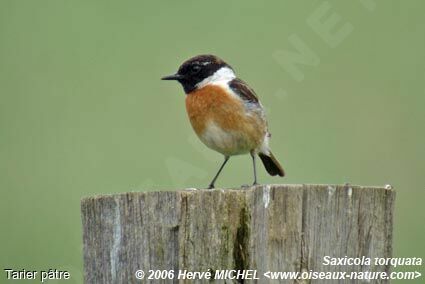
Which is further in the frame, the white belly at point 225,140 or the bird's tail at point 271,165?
the bird's tail at point 271,165

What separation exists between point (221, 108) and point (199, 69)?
1.46ft

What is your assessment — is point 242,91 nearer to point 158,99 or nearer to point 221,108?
point 221,108

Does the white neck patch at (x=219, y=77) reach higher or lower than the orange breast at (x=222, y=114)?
higher

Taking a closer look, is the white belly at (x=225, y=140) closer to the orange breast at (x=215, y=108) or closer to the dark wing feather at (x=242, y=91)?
the orange breast at (x=215, y=108)

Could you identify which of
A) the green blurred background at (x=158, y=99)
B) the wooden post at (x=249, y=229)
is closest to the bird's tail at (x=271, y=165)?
the green blurred background at (x=158, y=99)

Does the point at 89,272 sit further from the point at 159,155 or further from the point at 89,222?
the point at 159,155

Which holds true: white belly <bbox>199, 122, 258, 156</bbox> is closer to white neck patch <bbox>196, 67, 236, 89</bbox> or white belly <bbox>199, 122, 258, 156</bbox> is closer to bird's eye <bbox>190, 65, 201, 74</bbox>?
white neck patch <bbox>196, 67, 236, 89</bbox>

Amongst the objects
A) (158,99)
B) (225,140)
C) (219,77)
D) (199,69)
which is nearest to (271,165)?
(225,140)

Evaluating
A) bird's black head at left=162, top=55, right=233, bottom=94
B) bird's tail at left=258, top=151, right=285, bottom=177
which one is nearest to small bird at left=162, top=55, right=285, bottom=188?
bird's black head at left=162, top=55, right=233, bottom=94

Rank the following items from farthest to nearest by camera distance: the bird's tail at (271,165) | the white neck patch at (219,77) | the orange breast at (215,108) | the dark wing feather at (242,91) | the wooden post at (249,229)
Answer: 1. the bird's tail at (271,165)
2. the white neck patch at (219,77)
3. the dark wing feather at (242,91)
4. the orange breast at (215,108)
5. the wooden post at (249,229)

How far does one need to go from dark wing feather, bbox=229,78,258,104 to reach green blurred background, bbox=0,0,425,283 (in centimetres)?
87

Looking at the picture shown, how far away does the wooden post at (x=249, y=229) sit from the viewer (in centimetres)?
413

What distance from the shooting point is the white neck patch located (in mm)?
7602

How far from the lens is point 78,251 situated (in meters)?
7.98
